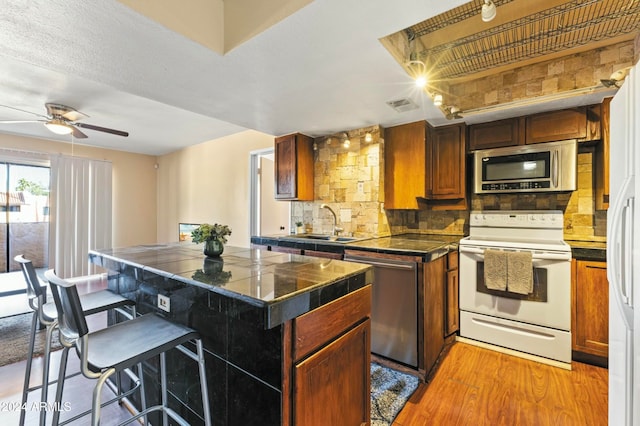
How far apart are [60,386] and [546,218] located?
12.5 feet

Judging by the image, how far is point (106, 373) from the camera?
0.98m

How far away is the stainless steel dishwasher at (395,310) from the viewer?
7.14 ft

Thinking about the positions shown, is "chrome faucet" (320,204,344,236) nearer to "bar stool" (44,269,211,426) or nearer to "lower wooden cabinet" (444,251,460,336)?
"lower wooden cabinet" (444,251,460,336)

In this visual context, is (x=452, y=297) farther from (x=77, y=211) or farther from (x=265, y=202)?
(x=77, y=211)

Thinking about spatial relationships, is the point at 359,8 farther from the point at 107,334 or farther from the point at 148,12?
the point at 107,334

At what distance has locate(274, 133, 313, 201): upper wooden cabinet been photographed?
11.9 ft

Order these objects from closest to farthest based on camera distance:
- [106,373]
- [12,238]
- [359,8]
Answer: [106,373], [359,8], [12,238]

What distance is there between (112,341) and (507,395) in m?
2.44

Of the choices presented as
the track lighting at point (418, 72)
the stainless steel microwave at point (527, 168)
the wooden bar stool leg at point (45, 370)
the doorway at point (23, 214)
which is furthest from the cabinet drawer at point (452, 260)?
the doorway at point (23, 214)

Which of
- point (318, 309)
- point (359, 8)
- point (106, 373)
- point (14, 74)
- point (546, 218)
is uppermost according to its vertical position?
point (14, 74)

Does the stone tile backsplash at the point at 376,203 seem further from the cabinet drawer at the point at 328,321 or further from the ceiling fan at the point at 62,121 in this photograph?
the ceiling fan at the point at 62,121

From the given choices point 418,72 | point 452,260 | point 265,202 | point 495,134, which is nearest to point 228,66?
point 418,72

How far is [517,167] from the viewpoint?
2.75 m

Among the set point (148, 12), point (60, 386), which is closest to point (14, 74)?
point (148, 12)
